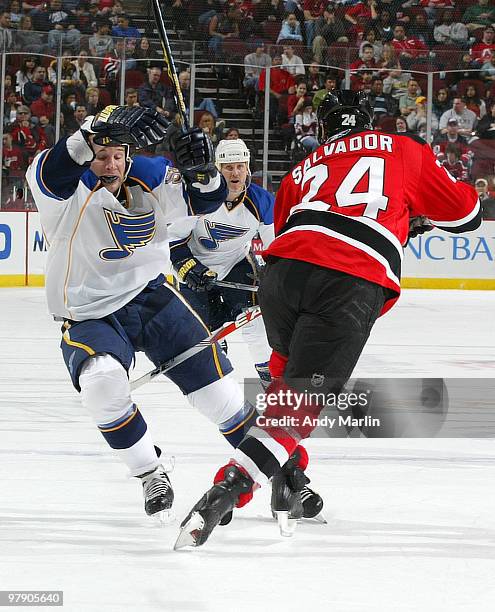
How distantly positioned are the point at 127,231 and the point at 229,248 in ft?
6.04

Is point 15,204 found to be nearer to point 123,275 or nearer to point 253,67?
point 253,67

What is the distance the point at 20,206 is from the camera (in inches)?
357

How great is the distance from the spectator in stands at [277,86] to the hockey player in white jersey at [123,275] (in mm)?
7179

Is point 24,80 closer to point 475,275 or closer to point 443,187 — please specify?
point 475,275

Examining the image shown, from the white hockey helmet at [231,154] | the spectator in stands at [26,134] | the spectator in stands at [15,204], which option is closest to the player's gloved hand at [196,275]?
the white hockey helmet at [231,154]

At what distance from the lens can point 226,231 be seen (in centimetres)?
457

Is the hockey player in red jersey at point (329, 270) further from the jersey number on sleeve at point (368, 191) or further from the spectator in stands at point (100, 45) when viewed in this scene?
the spectator in stands at point (100, 45)

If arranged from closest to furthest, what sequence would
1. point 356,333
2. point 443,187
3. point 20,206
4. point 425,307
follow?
point 356,333
point 443,187
point 425,307
point 20,206

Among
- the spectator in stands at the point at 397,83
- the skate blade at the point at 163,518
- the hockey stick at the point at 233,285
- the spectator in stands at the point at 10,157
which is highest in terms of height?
the spectator in stands at the point at 397,83

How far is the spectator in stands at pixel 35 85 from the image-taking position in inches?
373

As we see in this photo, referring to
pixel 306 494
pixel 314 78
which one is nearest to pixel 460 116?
pixel 314 78

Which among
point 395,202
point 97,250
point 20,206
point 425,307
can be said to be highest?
point 395,202

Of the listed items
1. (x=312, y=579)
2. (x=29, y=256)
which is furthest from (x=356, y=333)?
(x=29, y=256)

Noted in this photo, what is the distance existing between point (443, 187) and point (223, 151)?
193 centimetres
